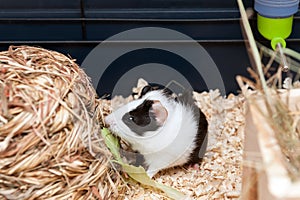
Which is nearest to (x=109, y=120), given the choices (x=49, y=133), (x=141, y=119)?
(x=141, y=119)

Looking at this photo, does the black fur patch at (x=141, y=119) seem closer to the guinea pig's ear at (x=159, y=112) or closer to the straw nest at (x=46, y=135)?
the guinea pig's ear at (x=159, y=112)

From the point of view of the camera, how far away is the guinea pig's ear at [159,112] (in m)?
1.68

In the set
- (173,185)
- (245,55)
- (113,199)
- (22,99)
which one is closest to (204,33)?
(245,55)

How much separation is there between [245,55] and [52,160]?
38.5 inches

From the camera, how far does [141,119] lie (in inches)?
66.6

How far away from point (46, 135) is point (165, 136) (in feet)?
1.55

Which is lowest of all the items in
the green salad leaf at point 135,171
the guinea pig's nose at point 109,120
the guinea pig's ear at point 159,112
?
the green salad leaf at point 135,171

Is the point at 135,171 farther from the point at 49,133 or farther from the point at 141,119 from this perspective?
the point at 49,133

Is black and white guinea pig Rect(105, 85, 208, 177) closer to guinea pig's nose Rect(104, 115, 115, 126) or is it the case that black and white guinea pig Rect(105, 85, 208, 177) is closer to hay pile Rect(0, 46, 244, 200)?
guinea pig's nose Rect(104, 115, 115, 126)

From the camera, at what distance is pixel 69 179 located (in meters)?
1.45

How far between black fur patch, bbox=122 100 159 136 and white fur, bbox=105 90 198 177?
0.01 meters

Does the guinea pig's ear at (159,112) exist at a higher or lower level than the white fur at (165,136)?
higher

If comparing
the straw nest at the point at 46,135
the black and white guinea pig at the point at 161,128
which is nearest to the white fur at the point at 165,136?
the black and white guinea pig at the point at 161,128

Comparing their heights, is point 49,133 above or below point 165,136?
above
